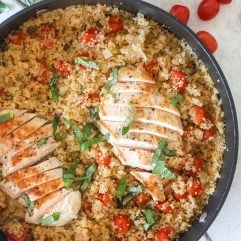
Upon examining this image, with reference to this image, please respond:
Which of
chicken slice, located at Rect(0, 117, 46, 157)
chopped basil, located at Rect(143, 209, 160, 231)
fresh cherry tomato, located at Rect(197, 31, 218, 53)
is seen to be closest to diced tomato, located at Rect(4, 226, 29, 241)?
chicken slice, located at Rect(0, 117, 46, 157)

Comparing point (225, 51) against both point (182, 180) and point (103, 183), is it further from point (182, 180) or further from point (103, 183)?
point (103, 183)

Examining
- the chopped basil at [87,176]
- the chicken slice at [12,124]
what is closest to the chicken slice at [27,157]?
the chicken slice at [12,124]

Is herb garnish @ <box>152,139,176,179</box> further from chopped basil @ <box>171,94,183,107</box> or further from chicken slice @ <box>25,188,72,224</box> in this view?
chicken slice @ <box>25,188,72,224</box>

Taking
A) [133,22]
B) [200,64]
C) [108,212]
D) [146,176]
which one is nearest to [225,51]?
[200,64]

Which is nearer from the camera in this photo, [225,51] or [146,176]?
[146,176]

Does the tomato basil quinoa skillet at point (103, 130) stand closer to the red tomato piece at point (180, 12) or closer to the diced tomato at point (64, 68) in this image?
the diced tomato at point (64, 68)

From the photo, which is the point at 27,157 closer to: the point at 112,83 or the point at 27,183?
the point at 27,183

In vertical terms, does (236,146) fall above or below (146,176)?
above
